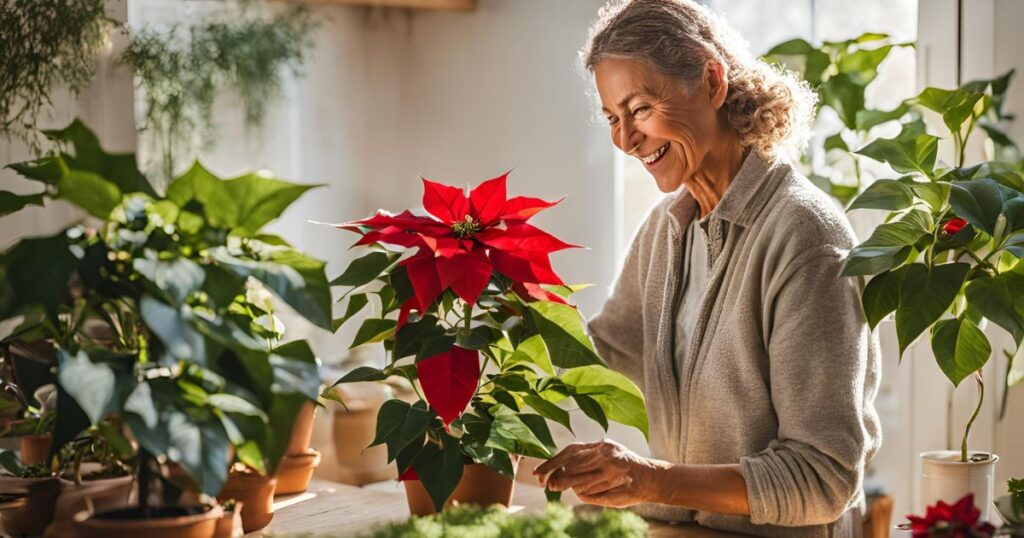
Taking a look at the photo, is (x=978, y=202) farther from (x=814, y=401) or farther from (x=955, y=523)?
(x=955, y=523)

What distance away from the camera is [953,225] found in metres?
1.47

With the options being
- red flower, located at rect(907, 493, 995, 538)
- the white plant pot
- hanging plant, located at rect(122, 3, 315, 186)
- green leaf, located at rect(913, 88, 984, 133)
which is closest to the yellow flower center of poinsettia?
red flower, located at rect(907, 493, 995, 538)

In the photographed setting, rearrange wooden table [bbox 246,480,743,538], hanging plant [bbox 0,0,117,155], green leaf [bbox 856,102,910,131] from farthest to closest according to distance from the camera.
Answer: green leaf [bbox 856,102,910,131] → hanging plant [bbox 0,0,117,155] → wooden table [bbox 246,480,743,538]

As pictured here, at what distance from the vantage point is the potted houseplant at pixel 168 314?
0.78 metres

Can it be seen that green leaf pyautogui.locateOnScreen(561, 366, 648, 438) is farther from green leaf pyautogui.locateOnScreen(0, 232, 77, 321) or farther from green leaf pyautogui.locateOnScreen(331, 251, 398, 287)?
green leaf pyautogui.locateOnScreen(0, 232, 77, 321)

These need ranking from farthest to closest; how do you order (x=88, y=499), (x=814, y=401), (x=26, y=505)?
(x=814, y=401) < (x=26, y=505) < (x=88, y=499)

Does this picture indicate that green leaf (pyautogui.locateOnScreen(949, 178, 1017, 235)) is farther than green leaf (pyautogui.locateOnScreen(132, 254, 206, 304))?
Yes

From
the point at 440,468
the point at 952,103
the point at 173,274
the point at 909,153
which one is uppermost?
the point at 952,103

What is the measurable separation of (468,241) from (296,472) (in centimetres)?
47

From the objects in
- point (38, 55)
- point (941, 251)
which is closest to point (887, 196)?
point (941, 251)

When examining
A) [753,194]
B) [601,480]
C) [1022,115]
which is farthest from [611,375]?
[1022,115]

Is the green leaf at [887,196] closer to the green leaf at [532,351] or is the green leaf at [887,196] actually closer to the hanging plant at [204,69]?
the green leaf at [532,351]

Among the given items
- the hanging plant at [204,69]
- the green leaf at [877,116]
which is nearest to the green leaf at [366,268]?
the hanging plant at [204,69]

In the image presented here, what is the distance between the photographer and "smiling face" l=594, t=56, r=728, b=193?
148cm
